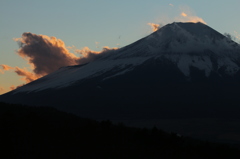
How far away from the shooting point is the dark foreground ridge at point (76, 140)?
83.2 m

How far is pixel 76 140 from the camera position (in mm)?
92562

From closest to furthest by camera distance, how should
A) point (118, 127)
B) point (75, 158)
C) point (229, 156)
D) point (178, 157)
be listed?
1. point (75, 158)
2. point (178, 157)
3. point (229, 156)
4. point (118, 127)

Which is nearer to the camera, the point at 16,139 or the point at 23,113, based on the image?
the point at 16,139

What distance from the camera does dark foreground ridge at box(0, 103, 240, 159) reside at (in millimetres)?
83188

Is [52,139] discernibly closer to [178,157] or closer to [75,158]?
[75,158]

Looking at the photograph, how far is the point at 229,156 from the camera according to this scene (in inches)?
3989

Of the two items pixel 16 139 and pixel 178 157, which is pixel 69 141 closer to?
pixel 16 139

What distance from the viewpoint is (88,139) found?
9475 cm

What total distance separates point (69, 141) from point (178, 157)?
17.5 metres

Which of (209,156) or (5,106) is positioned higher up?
(5,106)

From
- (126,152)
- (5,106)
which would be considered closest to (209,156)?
(126,152)

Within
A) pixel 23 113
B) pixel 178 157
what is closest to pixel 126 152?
pixel 178 157

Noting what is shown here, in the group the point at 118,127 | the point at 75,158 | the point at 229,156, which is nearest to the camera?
the point at 75,158

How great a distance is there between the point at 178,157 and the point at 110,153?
13363mm
